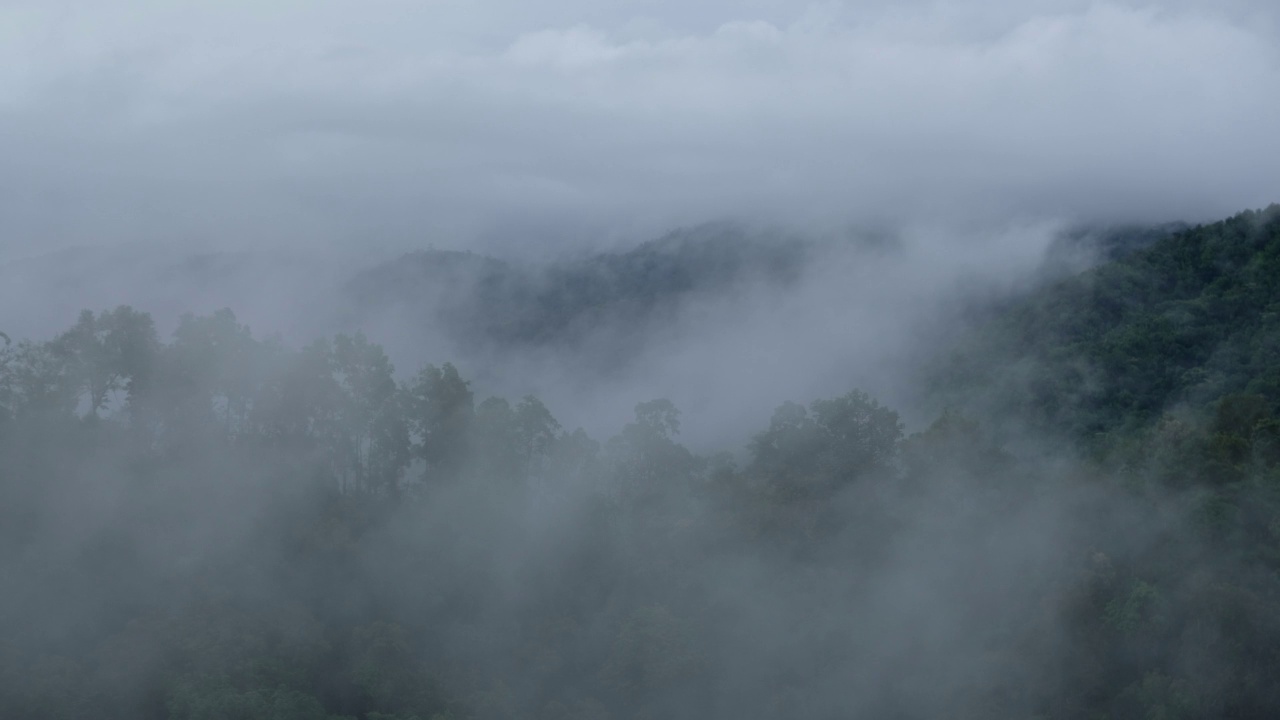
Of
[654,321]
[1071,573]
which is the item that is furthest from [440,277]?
[1071,573]

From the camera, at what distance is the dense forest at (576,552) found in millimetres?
25109

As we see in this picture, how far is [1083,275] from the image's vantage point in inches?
2109

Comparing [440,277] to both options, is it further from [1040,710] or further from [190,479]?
[1040,710]

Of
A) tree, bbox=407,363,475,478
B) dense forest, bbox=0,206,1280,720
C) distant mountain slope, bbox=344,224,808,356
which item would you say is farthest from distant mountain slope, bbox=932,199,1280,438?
distant mountain slope, bbox=344,224,808,356

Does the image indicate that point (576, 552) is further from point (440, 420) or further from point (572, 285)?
point (572, 285)

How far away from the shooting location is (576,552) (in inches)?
1286

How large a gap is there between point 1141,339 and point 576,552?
24.4 metres

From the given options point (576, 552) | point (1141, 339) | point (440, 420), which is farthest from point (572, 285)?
point (576, 552)

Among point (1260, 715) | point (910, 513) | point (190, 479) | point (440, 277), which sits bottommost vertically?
point (1260, 715)

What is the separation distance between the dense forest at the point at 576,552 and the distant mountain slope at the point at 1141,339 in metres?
1.07

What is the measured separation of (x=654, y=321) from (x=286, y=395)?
165 feet

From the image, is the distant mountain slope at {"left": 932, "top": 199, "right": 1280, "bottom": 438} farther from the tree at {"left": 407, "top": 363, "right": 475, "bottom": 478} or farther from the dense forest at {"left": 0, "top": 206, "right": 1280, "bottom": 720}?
the tree at {"left": 407, "top": 363, "right": 475, "bottom": 478}

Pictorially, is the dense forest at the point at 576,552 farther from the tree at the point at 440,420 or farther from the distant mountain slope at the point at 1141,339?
the distant mountain slope at the point at 1141,339

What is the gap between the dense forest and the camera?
25.1m
